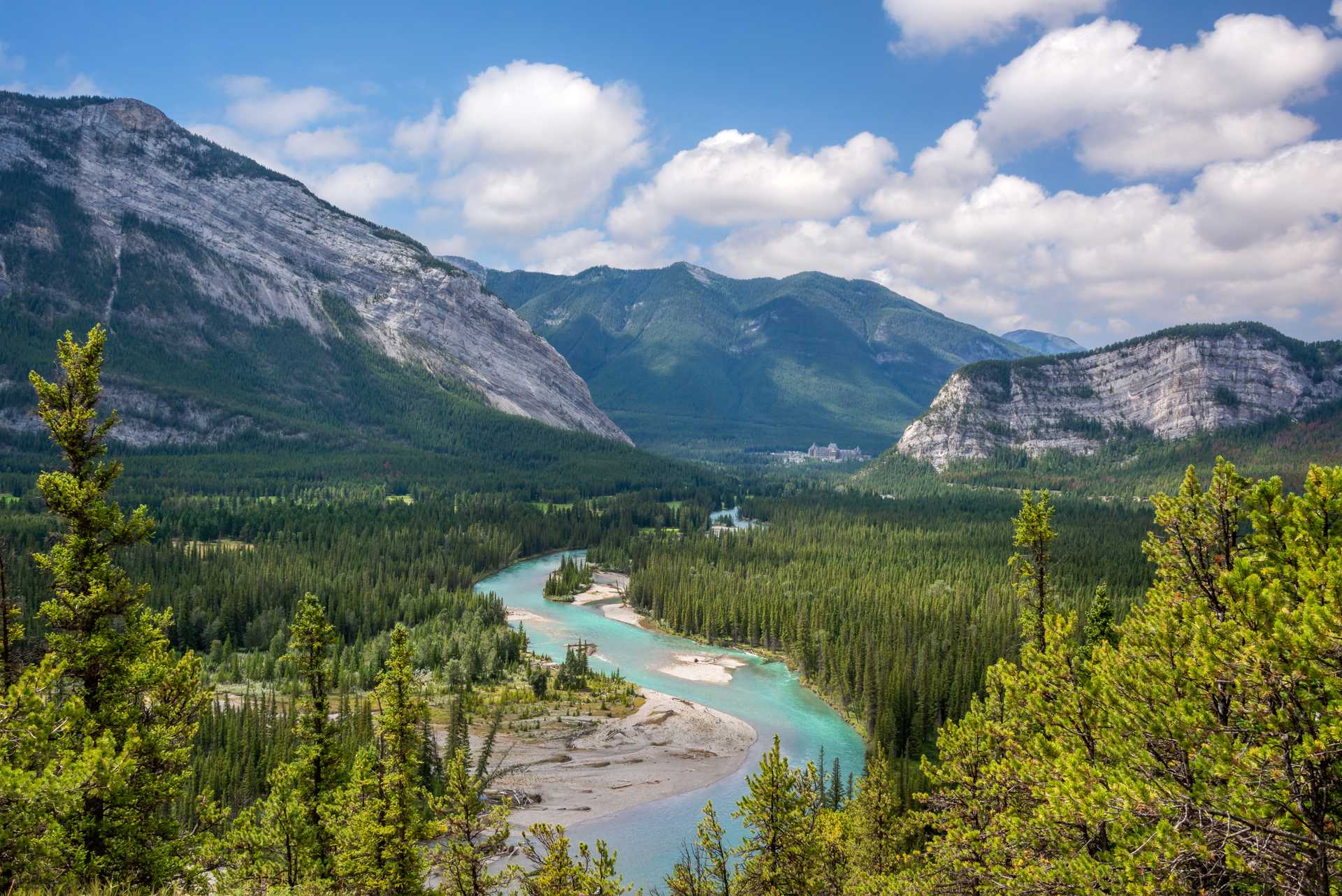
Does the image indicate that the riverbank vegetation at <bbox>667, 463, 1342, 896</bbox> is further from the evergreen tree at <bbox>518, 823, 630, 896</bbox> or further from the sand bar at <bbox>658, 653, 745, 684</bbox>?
the sand bar at <bbox>658, 653, 745, 684</bbox>

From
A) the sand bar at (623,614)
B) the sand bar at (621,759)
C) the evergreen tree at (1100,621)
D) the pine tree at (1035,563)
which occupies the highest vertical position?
the pine tree at (1035,563)

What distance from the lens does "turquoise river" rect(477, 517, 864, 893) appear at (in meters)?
53.8

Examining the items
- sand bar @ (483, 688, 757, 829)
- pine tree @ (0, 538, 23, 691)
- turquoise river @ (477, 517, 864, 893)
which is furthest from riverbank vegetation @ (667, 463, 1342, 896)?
sand bar @ (483, 688, 757, 829)

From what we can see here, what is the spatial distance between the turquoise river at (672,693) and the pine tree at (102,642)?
28962 millimetres

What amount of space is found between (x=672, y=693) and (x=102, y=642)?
6892 cm

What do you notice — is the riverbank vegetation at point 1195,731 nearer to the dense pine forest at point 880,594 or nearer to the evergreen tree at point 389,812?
the evergreen tree at point 389,812

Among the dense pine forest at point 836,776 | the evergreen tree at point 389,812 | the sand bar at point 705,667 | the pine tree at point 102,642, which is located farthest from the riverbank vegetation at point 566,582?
the pine tree at point 102,642

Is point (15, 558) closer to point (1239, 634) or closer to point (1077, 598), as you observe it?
point (1239, 634)

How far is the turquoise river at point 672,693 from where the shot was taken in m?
53.8

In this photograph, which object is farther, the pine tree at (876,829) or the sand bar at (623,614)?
the sand bar at (623,614)

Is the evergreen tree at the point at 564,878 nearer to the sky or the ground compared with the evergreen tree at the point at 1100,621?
nearer to the ground

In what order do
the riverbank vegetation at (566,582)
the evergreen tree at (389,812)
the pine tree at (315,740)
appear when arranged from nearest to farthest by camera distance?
the evergreen tree at (389,812) < the pine tree at (315,740) < the riverbank vegetation at (566,582)

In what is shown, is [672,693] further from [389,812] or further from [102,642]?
[102,642]

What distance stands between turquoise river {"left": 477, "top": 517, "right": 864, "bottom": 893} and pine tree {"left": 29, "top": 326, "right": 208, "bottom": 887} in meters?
29.0
